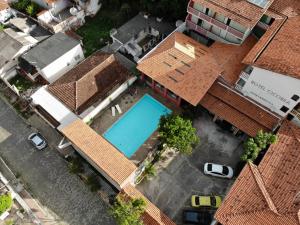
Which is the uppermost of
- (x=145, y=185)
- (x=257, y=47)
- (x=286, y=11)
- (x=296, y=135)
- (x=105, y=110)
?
(x=286, y=11)

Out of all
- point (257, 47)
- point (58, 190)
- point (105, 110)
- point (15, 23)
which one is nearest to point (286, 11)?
point (257, 47)

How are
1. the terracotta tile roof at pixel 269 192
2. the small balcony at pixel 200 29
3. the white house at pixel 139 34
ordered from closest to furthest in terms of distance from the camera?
the terracotta tile roof at pixel 269 192, the small balcony at pixel 200 29, the white house at pixel 139 34

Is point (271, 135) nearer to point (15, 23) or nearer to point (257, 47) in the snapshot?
point (257, 47)

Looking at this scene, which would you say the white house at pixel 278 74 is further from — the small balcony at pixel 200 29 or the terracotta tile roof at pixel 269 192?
the small balcony at pixel 200 29

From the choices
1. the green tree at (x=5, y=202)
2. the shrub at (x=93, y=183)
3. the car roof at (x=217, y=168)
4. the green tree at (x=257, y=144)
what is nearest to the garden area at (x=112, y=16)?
the shrub at (x=93, y=183)

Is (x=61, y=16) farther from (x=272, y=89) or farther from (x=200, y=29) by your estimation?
(x=272, y=89)
